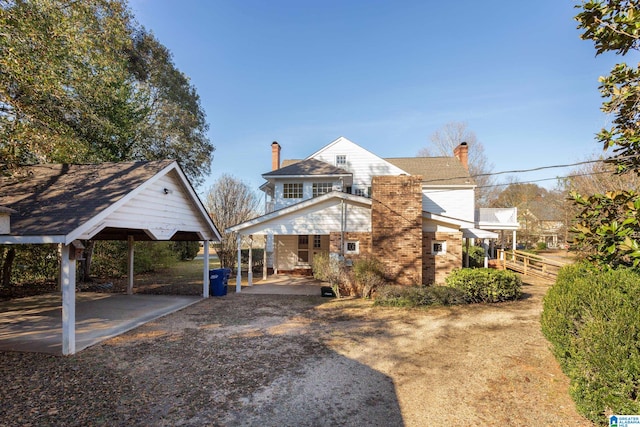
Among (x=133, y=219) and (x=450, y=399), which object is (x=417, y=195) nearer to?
(x=450, y=399)

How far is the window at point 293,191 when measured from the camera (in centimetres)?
1880

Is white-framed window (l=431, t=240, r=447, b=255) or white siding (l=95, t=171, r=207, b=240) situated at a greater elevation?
white siding (l=95, t=171, r=207, b=240)

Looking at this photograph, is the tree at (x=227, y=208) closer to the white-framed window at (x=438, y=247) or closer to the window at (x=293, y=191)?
the window at (x=293, y=191)

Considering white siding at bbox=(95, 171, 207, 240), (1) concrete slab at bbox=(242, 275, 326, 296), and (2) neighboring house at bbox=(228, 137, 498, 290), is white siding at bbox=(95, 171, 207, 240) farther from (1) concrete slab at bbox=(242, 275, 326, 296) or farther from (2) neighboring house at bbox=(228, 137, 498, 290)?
(1) concrete slab at bbox=(242, 275, 326, 296)

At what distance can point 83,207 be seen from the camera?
6.77 m

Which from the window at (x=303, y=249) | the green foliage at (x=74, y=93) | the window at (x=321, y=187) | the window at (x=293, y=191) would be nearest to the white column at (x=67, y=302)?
the green foliage at (x=74, y=93)

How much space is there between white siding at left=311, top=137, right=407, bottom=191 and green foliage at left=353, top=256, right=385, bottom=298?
9208 mm

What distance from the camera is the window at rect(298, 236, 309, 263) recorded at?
59.8 ft

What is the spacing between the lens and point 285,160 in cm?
2533

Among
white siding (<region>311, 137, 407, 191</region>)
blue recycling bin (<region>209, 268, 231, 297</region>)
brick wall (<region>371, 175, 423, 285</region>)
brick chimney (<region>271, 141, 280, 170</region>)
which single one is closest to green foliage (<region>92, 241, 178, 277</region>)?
blue recycling bin (<region>209, 268, 231, 297</region>)

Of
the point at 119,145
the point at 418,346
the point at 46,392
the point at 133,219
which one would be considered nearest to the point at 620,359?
the point at 418,346

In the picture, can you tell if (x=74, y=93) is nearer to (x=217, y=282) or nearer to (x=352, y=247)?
(x=217, y=282)

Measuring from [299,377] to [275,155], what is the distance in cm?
1964

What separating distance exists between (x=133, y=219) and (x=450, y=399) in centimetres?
817
